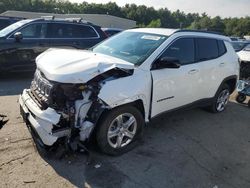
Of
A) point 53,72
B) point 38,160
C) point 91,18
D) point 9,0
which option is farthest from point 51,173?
point 9,0

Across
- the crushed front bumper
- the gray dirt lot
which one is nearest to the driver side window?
Result: the gray dirt lot

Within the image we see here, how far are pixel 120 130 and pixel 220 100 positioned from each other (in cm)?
336

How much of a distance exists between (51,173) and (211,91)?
3804mm

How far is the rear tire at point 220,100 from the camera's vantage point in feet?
21.1

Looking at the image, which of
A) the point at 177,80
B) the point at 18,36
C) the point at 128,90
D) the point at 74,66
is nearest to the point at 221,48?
the point at 177,80

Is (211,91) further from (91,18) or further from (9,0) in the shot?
(9,0)

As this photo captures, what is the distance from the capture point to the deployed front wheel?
13.2ft

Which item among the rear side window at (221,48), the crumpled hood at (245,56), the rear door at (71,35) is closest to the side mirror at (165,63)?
the rear side window at (221,48)

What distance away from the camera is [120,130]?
4.30 metres

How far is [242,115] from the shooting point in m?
6.96

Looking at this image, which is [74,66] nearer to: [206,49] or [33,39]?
[206,49]

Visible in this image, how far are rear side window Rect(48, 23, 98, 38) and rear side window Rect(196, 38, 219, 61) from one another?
16.2 feet

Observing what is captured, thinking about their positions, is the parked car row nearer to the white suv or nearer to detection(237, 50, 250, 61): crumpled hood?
the white suv

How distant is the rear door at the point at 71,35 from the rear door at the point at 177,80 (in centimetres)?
510
